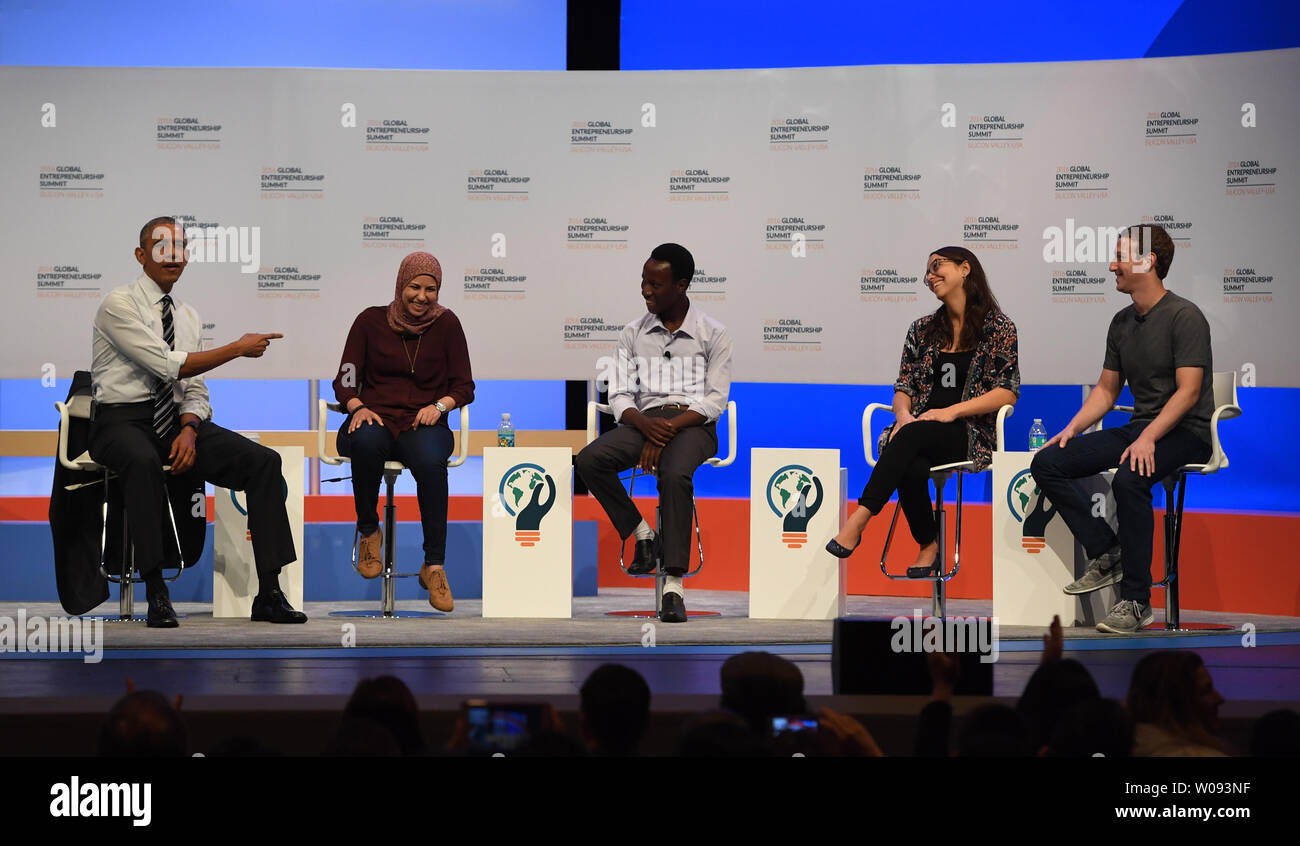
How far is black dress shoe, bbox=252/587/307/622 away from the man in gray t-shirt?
2381 millimetres

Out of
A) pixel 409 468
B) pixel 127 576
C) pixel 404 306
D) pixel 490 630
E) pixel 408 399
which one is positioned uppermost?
pixel 404 306

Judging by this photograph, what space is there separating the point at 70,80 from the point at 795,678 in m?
5.37

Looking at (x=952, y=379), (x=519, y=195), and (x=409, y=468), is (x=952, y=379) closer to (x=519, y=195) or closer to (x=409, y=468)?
(x=409, y=468)

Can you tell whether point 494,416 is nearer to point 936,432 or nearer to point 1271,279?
point 936,432

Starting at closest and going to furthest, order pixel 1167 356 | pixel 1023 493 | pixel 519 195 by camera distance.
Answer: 1. pixel 1167 356
2. pixel 1023 493
3. pixel 519 195

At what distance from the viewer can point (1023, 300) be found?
225 inches

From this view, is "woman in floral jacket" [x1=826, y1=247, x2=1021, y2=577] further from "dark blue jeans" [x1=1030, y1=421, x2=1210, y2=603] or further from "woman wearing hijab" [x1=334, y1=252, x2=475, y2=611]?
"woman wearing hijab" [x1=334, y1=252, x2=475, y2=611]

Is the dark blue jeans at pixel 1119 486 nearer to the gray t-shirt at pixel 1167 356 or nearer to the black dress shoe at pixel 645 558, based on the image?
the gray t-shirt at pixel 1167 356

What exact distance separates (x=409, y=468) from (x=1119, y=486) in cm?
224

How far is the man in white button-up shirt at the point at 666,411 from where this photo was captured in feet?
14.4

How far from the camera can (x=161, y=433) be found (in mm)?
4289

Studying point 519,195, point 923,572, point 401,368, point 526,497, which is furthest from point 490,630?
point 519,195

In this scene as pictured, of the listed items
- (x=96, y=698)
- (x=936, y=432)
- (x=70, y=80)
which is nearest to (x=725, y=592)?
(x=936, y=432)

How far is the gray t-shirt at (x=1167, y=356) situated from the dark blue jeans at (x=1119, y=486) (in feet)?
0.21
